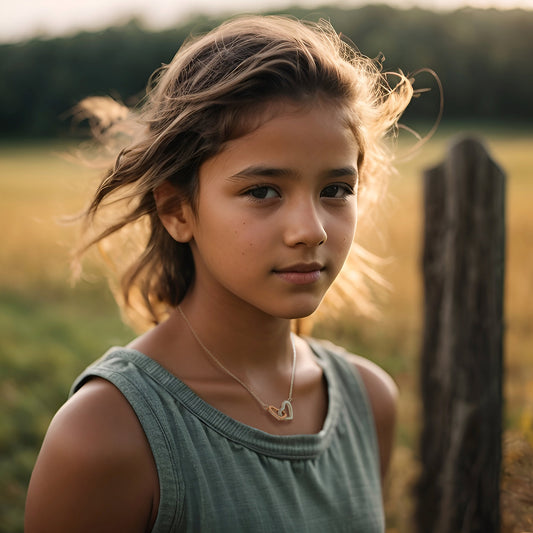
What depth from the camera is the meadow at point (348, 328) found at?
3.47 m

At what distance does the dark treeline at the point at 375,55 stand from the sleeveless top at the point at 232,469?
8720mm

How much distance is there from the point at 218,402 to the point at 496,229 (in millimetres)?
1593

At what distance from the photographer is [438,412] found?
9.51ft

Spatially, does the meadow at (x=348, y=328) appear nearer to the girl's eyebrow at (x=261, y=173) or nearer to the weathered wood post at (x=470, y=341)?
the weathered wood post at (x=470, y=341)

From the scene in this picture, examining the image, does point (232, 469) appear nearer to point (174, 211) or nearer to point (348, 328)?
point (174, 211)

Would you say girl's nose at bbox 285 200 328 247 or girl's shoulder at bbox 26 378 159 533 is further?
girl's nose at bbox 285 200 328 247

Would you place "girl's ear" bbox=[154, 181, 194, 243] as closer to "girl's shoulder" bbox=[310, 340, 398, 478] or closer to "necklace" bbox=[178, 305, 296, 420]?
"necklace" bbox=[178, 305, 296, 420]

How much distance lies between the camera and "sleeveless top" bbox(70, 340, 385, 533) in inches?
63.2

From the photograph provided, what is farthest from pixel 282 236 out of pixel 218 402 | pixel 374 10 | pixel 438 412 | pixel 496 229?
pixel 374 10

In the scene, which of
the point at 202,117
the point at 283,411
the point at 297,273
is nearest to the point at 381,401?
the point at 283,411

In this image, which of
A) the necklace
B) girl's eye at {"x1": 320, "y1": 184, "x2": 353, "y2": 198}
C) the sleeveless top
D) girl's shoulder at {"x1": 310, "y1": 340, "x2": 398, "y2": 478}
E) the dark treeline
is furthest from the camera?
the dark treeline

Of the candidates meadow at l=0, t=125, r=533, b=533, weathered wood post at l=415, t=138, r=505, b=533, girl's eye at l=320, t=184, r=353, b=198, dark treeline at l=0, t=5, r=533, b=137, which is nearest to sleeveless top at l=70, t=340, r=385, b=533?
girl's eye at l=320, t=184, r=353, b=198

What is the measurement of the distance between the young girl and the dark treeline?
327 inches

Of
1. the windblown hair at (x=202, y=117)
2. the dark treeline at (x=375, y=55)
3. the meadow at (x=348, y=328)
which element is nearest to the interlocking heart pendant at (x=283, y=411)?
the windblown hair at (x=202, y=117)
